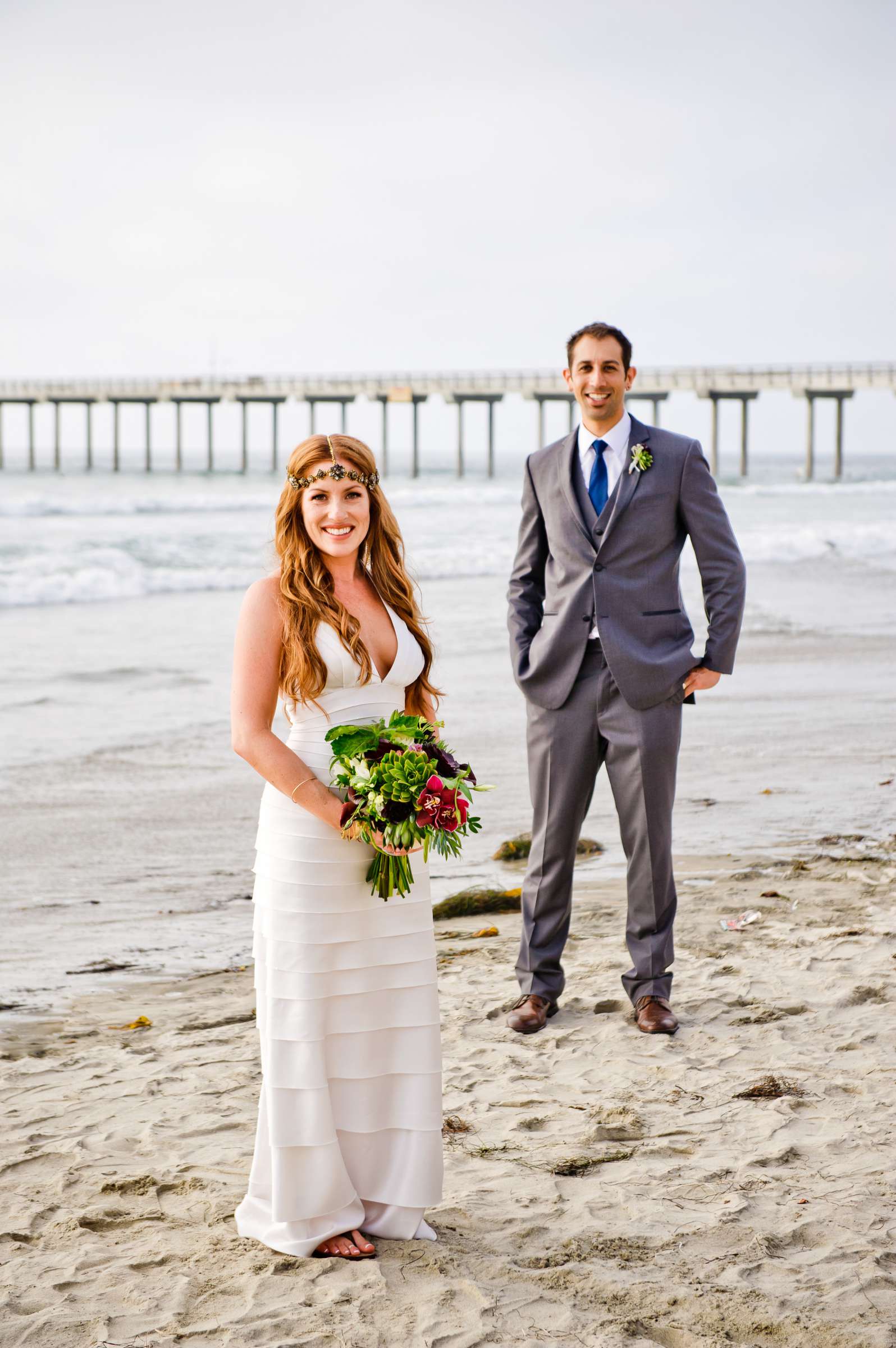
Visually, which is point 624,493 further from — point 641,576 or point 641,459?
point 641,576

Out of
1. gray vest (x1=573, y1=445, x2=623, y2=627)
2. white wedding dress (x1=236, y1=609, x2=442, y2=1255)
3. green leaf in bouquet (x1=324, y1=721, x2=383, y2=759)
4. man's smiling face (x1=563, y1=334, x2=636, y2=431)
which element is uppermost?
man's smiling face (x1=563, y1=334, x2=636, y2=431)

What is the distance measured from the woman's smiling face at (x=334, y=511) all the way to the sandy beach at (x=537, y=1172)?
1.47 m

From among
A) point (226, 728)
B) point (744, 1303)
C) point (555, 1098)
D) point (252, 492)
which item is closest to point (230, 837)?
point (226, 728)

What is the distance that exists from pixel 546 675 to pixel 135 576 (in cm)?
1425

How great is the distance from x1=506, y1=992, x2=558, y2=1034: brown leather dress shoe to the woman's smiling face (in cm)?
189

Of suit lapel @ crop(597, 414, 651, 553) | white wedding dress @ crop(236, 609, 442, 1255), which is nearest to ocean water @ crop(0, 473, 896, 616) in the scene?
suit lapel @ crop(597, 414, 651, 553)

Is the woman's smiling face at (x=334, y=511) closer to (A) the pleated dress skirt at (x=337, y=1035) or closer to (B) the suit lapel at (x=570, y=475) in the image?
(A) the pleated dress skirt at (x=337, y=1035)

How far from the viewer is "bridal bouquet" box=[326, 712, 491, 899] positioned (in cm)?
252

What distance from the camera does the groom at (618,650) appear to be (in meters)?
3.98

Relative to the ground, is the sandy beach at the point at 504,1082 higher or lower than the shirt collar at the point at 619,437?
lower

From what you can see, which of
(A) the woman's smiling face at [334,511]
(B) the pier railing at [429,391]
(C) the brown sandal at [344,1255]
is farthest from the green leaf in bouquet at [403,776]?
(B) the pier railing at [429,391]

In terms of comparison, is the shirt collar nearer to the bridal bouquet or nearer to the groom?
the groom

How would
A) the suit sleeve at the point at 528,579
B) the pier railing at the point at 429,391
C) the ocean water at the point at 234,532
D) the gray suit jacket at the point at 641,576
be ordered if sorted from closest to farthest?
the gray suit jacket at the point at 641,576 → the suit sleeve at the point at 528,579 → the ocean water at the point at 234,532 → the pier railing at the point at 429,391

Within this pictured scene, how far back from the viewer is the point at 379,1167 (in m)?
2.76
